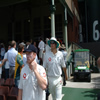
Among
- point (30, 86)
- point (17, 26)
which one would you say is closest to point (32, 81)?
point (30, 86)

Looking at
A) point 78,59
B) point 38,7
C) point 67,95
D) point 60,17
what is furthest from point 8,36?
point 67,95

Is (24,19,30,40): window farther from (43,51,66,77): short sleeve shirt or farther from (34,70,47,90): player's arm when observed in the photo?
(34,70,47,90): player's arm

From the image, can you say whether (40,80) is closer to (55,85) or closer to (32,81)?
(32,81)

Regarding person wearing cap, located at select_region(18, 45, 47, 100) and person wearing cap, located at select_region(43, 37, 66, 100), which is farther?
person wearing cap, located at select_region(43, 37, 66, 100)

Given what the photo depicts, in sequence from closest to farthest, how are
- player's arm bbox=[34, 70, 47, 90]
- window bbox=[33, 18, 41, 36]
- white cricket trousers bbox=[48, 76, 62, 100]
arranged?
player's arm bbox=[34, 70, 47, 90]
white cricket trousers bbox=[48, 76, 62, 100]
window bbox=[33, 18, 41, 36]

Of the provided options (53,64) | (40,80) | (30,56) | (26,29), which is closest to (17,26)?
(26,29)

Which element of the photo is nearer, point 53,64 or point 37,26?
point 53,64

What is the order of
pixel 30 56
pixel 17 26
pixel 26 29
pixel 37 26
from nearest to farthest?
→ 1. pixel 30 56
2. pixel 37 26
3. pixel 26 29
4. pixel 17 26

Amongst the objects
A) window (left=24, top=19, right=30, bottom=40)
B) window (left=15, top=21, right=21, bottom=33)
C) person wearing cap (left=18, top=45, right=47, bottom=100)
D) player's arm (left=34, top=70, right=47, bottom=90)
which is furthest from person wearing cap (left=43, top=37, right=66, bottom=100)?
window (left=15, top=21, right=21, bottom=33)

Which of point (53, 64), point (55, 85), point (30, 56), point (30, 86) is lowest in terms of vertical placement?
point (55, 85)

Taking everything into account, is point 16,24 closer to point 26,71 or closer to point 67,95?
point 67,95

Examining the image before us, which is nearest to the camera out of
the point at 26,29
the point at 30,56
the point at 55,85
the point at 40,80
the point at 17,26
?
the point at 40,80

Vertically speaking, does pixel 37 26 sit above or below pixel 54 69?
above

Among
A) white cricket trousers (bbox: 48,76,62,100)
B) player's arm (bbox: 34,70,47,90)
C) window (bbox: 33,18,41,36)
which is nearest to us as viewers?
player's arm (bbox: 34,70,47,90)
